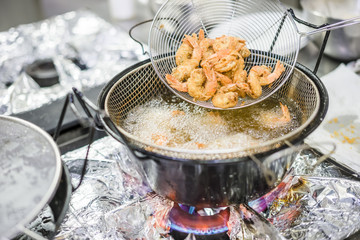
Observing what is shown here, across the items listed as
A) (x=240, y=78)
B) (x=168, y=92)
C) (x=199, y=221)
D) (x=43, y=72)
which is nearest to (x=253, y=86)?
(x=240, y=78)

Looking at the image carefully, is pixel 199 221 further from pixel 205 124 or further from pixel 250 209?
pixel 205 124

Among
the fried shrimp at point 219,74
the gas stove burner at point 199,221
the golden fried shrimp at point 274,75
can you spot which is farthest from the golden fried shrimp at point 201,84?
the gas stove burner at point 199,221

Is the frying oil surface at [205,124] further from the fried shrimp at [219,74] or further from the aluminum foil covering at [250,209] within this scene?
the aluminum foil covering at [250,209]

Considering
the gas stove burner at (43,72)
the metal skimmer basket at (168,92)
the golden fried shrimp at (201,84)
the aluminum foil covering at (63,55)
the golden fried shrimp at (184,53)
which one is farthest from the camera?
the gas stove burner at (43,72)

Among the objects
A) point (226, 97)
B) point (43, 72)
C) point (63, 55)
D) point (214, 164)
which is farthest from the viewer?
point (63, 55)

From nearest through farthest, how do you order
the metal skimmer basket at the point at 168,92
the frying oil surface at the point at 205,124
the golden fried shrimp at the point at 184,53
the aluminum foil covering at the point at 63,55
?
the metal skimmer basket at the point at 168,92 < the frying oil surface at the point at 205,124 < the golden fried shrimp at the point at 184,53 < the aluminum foil covering at the point at 63,55

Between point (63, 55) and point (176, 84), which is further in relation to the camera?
point (63, 55)

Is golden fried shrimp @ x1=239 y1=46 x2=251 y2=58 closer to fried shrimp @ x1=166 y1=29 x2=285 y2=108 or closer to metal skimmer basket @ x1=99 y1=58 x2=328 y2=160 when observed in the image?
fried shrimp @ x1=166 y1=29 x2=285 y2=108

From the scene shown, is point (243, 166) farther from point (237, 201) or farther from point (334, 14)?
point (334, 14)
